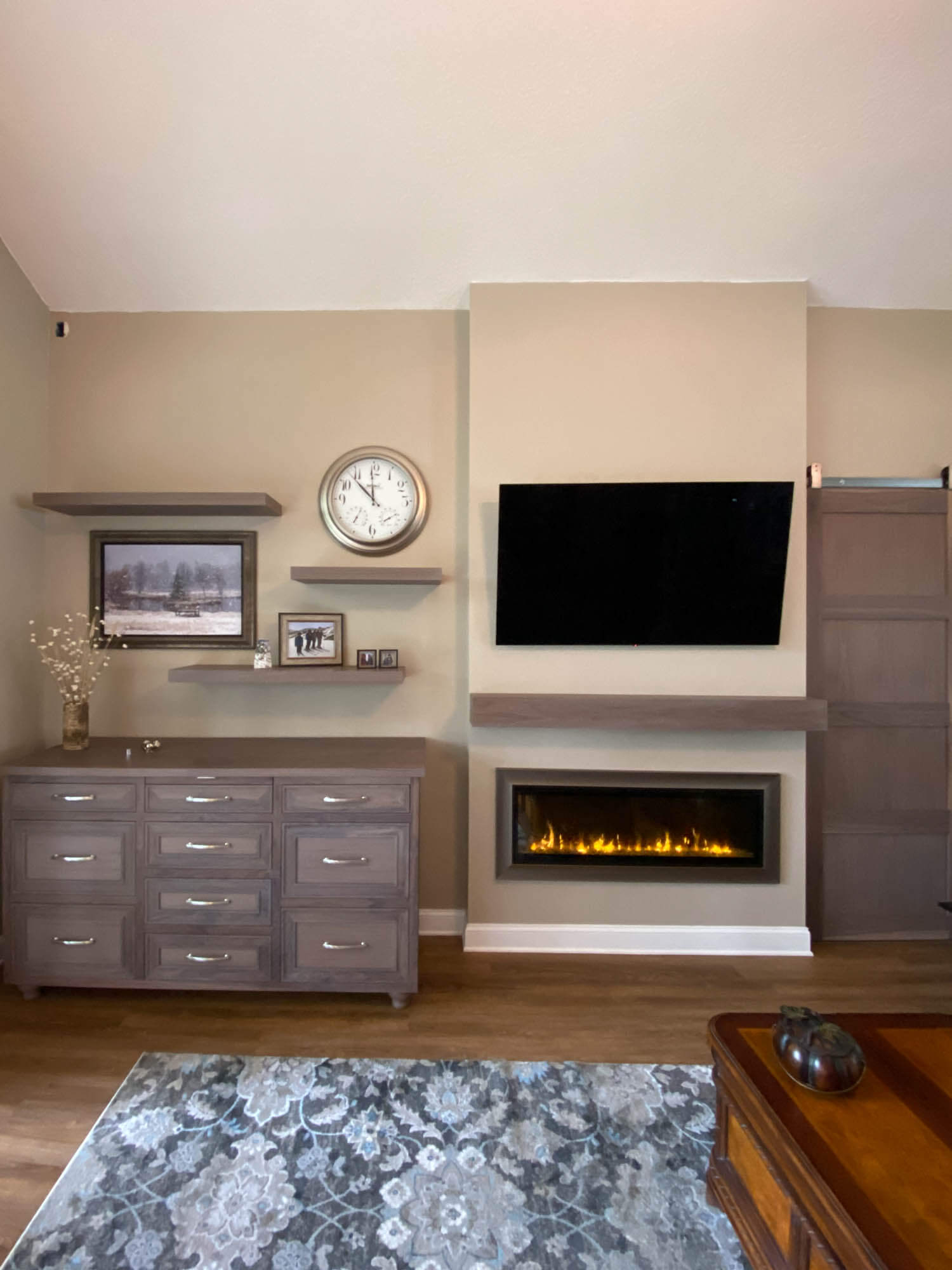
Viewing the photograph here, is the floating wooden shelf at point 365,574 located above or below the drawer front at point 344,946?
above

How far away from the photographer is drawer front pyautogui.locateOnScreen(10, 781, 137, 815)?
257 cm

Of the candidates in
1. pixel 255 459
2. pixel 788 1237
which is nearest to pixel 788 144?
pixel 255 459

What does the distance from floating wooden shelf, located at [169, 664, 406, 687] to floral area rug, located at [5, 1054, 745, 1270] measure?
4.44 ft

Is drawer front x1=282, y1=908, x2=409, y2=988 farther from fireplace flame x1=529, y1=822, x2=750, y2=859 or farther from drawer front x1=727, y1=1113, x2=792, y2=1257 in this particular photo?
drawer front x1=727, y1=1113, x2=792, y2=1257

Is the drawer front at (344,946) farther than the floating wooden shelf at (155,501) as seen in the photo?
No

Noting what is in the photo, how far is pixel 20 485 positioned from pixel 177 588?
0.78m

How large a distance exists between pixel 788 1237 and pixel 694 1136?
633 millimetres

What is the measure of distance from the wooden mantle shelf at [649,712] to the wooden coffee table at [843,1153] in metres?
1.22

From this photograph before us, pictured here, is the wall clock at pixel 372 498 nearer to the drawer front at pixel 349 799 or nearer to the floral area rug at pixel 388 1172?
the drawer front at pixel 349 799

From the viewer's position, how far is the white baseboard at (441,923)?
3172 millimetres

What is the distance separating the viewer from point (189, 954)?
2566mm

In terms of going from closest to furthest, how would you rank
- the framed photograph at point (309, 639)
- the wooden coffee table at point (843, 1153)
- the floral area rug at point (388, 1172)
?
the wooden coffee table at point (843, 1153), the floral area rug at point (388, 1172), the framed photograph at point (309, 639)

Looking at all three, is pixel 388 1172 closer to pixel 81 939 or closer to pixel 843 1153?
pixel 843 1153

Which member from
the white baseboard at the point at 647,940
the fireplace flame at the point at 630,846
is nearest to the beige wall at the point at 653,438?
the white baseboard at the point at 647,940
